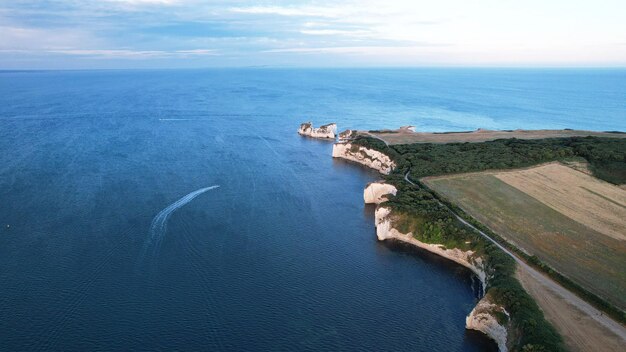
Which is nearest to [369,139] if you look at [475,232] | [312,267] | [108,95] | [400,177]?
[400,177]

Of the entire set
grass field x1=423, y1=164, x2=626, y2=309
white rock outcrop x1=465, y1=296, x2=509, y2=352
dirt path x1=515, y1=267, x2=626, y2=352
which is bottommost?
white rock outcrop x1=465, y1=296, x2=509, y2=352

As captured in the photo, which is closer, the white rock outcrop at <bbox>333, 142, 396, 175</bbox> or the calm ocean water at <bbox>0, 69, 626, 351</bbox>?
the calm ocean water at <bbox>0, 69, 626, 351</bbox>

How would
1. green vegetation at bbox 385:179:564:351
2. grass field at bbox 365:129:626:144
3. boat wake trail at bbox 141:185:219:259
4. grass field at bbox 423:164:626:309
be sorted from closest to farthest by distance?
green vegetation at bbox 385:179:564:351 < grass field at bbox 423:164:626:309 < boat wake trail at bbox 141:185:219:259 < grass field at bbox 365:129:626:144

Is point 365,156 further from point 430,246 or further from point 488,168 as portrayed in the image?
point 430,246

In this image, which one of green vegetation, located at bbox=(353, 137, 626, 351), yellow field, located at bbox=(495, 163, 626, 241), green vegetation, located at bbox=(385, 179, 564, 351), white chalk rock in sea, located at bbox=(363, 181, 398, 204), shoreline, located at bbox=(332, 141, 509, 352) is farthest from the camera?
white chalk rock in sea, located at bbox=(363, 181, 398, 204)

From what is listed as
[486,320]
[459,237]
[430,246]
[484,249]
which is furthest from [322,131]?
[486,320]

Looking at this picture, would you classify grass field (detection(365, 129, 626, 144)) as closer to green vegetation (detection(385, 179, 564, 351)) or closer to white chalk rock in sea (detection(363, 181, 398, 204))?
green vegetation (detection(385, 179, 564, 351))

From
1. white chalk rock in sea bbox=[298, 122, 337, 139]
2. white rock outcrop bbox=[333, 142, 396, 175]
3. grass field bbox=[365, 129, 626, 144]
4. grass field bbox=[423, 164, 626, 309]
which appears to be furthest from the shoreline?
white chalk rock in sea bbox=[298, 122, 337, 139]

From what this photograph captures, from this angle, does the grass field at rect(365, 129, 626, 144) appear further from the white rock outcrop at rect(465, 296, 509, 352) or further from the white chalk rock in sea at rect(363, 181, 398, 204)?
the white rock outcrop at rect(465, 296, 509, 352)

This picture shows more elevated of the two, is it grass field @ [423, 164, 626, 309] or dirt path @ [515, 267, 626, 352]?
grass field @ [423, 164, 626, 309]
